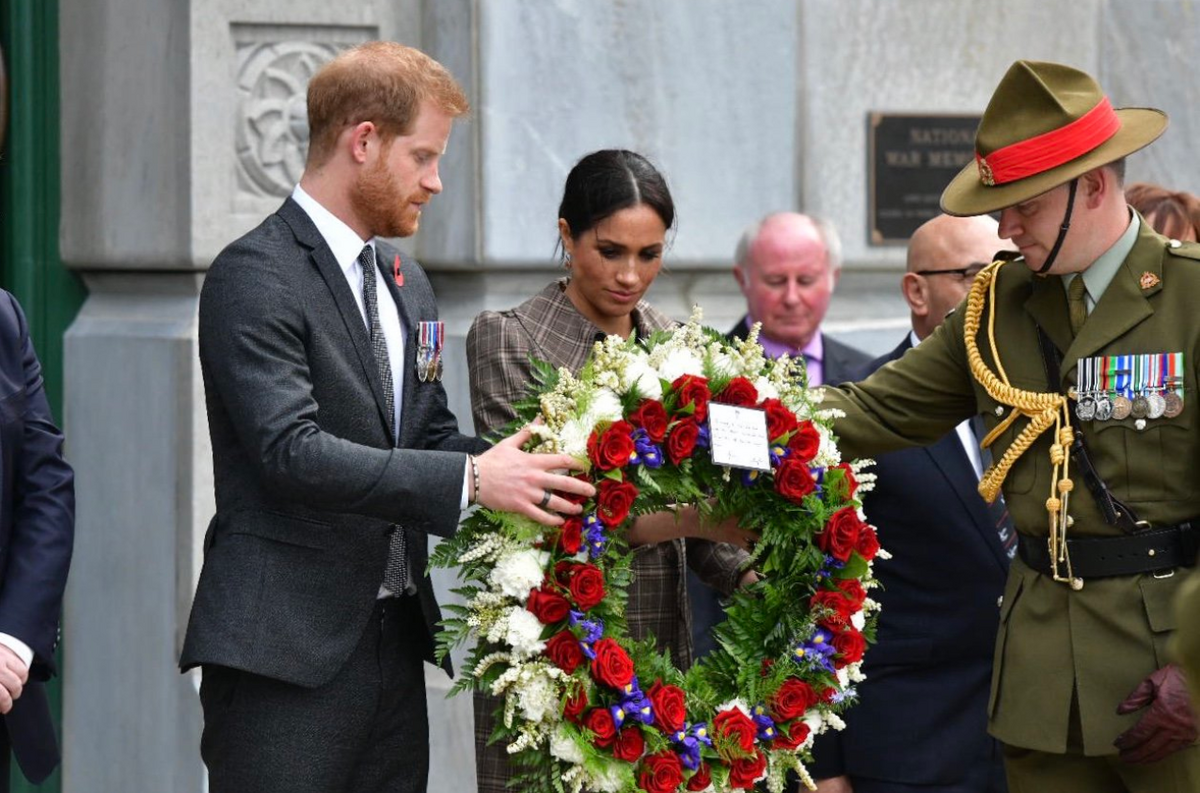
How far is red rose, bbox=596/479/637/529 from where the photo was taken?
3.45m

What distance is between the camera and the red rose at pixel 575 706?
337 centimetres

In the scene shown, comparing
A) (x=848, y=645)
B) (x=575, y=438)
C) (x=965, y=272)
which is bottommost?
(x=848, y=645)

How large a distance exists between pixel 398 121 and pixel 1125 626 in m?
1.68

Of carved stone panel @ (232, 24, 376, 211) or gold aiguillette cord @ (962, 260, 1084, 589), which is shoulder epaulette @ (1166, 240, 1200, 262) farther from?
carved stone panel @ (232, 24, 376, 211)

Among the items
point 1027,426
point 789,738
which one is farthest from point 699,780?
point 1027,426

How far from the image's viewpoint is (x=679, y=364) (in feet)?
11.8

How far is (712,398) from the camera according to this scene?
3602 millimetres

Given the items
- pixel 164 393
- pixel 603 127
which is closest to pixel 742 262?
pixel 603 127

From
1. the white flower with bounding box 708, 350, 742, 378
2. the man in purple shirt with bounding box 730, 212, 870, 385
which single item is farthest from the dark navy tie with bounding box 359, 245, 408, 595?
the man in purple shirt with bounding box 730, 212, 870, 385

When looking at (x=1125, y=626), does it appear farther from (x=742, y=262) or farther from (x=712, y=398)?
(x=742, y=262)

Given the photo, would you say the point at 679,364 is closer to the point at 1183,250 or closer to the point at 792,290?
the point at 1183,250

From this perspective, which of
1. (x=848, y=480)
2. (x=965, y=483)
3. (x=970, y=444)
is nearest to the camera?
(x=848, y=480)

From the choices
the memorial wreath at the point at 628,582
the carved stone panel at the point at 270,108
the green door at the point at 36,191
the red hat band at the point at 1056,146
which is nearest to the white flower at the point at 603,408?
the memorial wreath at the point at 628,582

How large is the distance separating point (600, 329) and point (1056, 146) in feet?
3.40
